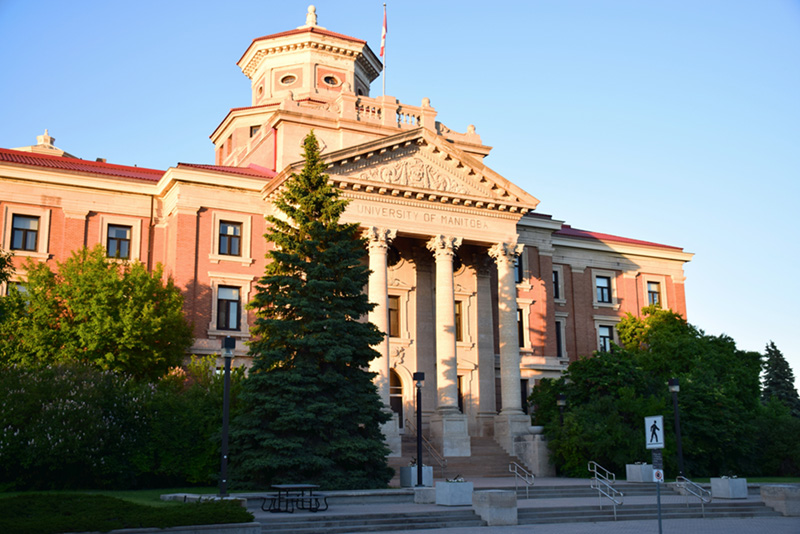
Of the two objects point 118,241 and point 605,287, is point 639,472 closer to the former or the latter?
point 605,287

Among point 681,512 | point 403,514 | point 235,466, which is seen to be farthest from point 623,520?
point 235,466

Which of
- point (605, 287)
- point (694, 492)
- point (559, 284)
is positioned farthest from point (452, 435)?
point (605, 287)

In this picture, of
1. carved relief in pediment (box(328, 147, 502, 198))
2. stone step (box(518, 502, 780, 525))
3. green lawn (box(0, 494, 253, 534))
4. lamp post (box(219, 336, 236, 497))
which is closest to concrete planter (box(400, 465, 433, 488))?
stone step (box(518, 502, 780, 525))

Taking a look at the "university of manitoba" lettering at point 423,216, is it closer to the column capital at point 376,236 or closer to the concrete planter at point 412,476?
the column capital at point 376,236

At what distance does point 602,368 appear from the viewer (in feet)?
121

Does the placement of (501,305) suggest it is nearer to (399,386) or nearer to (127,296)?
(399,386)

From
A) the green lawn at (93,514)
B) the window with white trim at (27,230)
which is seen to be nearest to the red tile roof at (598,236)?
the window with white trim at (27,230)

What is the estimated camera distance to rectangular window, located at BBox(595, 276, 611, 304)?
169ft

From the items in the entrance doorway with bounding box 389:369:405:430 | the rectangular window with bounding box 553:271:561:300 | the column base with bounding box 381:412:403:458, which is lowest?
the column base with bounding box 381:412:403:458

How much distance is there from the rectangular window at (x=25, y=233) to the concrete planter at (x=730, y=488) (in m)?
30.6

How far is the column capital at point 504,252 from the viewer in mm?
39750

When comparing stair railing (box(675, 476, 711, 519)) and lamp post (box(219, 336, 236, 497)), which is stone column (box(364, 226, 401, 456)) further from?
lamp post (box(219, 336, 236, 497))

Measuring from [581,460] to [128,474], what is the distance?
1885 cm

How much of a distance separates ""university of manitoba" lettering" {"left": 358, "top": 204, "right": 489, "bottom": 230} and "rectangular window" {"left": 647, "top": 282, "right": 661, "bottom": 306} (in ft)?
62.4
